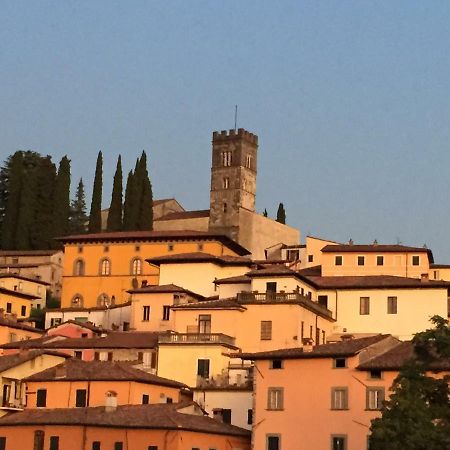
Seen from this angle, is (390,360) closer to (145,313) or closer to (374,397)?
(374,397)

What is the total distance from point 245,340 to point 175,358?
4.67 m

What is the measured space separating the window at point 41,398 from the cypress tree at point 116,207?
1965 inches

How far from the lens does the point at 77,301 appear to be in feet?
355

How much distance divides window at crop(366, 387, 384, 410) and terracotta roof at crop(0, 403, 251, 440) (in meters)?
6.87

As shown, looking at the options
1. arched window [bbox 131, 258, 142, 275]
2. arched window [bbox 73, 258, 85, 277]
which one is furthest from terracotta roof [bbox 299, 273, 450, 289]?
arched window [bbox 73, 258, 85, 277]

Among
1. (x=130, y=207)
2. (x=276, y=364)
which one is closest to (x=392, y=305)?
(x=276, y=364)

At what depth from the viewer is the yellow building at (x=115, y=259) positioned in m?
108

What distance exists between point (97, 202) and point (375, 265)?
37429mm

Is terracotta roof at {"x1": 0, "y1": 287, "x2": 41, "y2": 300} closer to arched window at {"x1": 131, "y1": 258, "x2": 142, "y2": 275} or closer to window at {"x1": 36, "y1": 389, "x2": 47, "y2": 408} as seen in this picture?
arched window at {"x1": 131, "y1": 258, "x2": 142, "y2": 275}

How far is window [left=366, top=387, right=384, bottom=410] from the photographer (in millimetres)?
63781

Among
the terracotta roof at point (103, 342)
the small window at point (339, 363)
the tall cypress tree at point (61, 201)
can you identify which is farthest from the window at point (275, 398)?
the tall cypress tree at point (61, 201)

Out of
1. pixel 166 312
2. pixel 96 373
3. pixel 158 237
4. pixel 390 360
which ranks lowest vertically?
pixel 96 373

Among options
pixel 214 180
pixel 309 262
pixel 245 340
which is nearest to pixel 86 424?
pixel 245 340

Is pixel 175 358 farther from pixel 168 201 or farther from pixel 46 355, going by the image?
pixel 168 201
